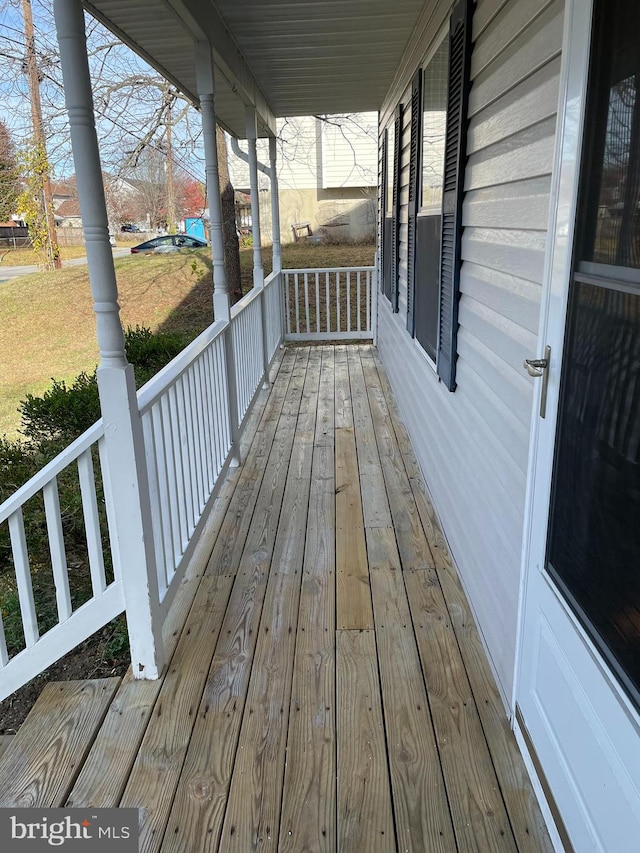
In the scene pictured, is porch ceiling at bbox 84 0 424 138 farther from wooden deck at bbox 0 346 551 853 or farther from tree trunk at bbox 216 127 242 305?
tree trunk at bbox 216 127 242 305

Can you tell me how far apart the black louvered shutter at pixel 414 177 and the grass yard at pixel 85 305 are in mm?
6986

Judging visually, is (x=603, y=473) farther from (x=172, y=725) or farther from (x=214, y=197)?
(x=214, y=197)

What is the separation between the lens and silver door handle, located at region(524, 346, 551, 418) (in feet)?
4.84

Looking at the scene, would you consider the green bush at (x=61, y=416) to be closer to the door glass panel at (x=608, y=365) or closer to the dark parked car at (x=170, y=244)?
the door glass panel at (x=608, y=365)

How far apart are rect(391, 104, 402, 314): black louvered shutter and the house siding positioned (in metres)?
1.92

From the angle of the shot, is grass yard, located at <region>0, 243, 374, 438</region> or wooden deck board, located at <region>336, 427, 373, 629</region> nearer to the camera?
wooden deck board, located at <region>336, 427, 373, 629</region>

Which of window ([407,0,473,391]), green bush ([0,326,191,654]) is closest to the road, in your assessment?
green bush ([0,326,191,654])

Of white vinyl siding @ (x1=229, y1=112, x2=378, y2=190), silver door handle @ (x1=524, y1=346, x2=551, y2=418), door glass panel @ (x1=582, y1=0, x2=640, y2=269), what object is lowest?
silver door handle @ (x1=524, y1=346, x2=551, y2=418)

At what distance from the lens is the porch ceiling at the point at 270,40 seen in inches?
123

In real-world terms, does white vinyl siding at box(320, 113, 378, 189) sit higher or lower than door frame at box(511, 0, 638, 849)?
higher

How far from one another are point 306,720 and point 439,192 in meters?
2.47

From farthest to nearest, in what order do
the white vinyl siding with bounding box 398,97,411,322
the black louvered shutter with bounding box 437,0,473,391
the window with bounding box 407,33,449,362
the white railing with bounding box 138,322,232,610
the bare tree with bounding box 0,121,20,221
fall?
1. the bare tree with bounding box 0,121,20,221
2. the white vinyl siding with bounding box 398,97,411,322
3. the window with bounding box 407,33,449,362
4. the black louvered shutter with bounding box 437,0,473,391
5. the white railing with bounding box 138,322,232,610

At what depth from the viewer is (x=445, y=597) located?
2568 millimetres

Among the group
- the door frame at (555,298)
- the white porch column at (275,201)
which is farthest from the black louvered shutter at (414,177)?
the white porch column at (275,201)
